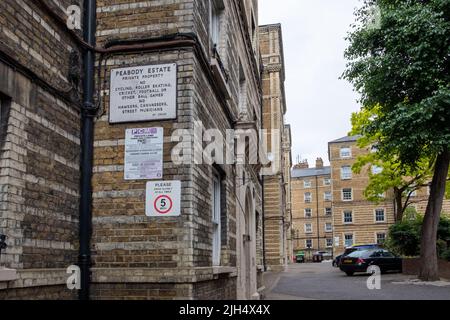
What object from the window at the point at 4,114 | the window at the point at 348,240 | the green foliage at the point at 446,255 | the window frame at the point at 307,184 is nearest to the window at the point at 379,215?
the window at the point at 348,240

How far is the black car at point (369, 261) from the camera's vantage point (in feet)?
89.0

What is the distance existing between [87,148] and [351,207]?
195 ft

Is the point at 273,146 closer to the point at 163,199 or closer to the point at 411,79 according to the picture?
the point at 411,79

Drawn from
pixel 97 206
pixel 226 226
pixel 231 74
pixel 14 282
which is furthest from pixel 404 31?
pixel 14 282

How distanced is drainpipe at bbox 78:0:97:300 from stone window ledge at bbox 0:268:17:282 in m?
1.60

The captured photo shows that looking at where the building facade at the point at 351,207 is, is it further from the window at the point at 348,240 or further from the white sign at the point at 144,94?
the white sign at the point at 144,94

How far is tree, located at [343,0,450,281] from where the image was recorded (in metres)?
18.7

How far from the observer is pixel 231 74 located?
468 inches

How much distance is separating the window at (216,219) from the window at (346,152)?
5685 cm

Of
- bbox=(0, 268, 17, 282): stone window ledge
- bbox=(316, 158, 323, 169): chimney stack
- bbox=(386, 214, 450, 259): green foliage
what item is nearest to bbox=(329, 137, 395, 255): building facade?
bbox=(316, 158, 323, 169): chimney stack

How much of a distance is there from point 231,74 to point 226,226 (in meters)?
3.62

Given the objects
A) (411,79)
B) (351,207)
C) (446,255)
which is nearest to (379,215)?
(351,207)

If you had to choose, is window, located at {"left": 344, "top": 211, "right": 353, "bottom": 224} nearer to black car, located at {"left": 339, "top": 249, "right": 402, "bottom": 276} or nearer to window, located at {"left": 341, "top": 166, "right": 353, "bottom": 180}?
window, located at {"left": 341, "top": 166, "right": 353, "bottom": 180}

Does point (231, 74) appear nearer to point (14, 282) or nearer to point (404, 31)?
point (14, 282)
